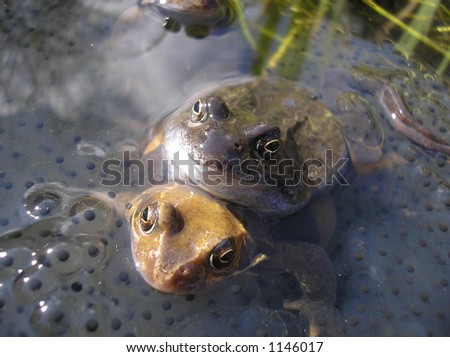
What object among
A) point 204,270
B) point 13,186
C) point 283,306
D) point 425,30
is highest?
point 425,30

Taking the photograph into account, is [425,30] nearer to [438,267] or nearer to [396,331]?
[438,267]

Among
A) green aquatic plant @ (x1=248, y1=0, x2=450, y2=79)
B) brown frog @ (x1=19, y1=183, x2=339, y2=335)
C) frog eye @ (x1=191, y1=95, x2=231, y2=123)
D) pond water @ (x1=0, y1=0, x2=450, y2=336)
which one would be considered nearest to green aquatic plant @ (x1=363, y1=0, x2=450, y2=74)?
green aquatic plant @ (x1=248, y1=0, x2=450, y2=79)

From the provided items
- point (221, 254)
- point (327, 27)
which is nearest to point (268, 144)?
point (221, 254)

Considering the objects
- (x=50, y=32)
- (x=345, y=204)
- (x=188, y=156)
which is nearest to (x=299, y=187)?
(x=345, y=204)

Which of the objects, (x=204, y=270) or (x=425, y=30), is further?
(x=425, y=30)

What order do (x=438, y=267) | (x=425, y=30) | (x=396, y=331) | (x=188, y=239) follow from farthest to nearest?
(x=425, y=30) → (x=438, y=267) → (x=396, y=331) → (x=188, y=239)

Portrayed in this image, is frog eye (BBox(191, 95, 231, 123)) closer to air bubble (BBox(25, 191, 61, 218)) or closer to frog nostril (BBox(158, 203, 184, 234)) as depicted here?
frog nostril (BBox(158, 203, 184, 234))

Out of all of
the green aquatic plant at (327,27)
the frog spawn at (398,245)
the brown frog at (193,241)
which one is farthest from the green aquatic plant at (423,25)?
the brown frog at (193,241)

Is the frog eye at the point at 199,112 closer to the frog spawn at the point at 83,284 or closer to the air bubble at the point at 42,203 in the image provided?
the frog spawn at the point at 83,284
